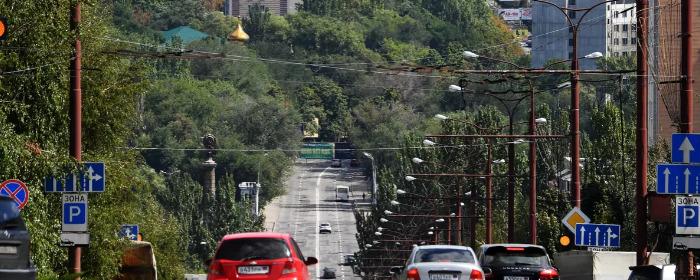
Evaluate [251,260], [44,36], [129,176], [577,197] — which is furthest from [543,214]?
[251,260]

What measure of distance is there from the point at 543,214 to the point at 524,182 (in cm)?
3633

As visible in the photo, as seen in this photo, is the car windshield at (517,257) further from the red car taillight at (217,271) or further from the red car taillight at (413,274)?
the red car taillight at (217,271)

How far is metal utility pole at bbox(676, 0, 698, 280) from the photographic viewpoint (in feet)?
107

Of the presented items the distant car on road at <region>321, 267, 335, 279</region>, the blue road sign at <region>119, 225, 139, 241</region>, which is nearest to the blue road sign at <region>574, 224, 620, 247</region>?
the blue road sign at <region>119, 225, 139, 241</region>

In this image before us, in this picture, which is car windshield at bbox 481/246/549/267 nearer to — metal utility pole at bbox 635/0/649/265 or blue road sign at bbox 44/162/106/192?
metal utility pole at bbox 635/0/649/265

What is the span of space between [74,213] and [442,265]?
7287mm

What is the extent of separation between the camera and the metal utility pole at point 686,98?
32.7m

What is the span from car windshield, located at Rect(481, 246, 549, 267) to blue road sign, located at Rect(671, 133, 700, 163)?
13.4 ft

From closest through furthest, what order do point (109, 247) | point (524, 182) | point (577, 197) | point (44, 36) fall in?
point (44, 36) → point (109, 247) → point (577, 197) → point (524, 182)

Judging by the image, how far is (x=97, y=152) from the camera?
4675 cm

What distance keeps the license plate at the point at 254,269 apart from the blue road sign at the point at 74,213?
17.6 ft

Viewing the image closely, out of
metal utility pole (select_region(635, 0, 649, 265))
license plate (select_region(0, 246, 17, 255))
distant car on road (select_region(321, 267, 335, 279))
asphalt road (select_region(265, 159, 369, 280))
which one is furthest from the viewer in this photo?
asphalt road (select_region(265, 159, 369, 280))

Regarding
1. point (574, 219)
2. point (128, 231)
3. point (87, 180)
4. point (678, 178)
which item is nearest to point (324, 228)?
point (128, 231)

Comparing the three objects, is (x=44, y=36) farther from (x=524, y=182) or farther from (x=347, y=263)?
(x=347, y=263)
